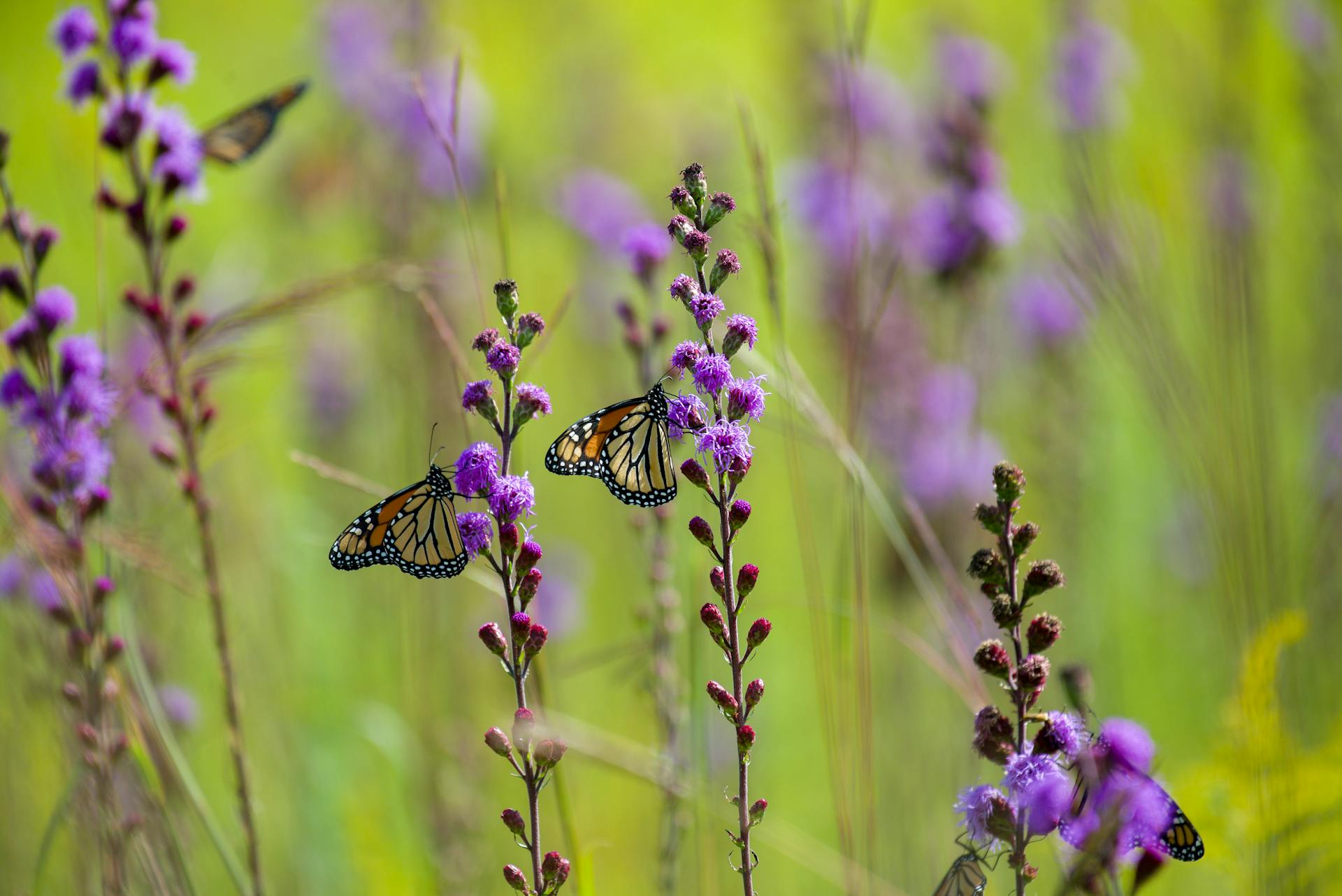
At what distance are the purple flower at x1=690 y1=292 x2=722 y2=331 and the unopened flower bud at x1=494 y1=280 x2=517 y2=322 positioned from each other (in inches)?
11.2

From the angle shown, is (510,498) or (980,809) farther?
(510,498)

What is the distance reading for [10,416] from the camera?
98.0 inches

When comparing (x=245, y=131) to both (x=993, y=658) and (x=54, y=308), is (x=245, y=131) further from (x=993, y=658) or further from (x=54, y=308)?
(x=993, y=658)

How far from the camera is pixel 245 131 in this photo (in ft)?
9.71

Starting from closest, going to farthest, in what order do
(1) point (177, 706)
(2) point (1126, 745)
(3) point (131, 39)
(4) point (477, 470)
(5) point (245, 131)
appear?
(2) point (1126, 745) < (4) point (477, 470) < (3) point (131, 39) < (5) point (245, 131) < (1) point (177, 706)

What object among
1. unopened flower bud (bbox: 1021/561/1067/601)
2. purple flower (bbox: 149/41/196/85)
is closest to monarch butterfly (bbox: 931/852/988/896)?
unopened flower bud (bbox: 1021/561/1067/601)

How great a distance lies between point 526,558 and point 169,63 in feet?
6.14

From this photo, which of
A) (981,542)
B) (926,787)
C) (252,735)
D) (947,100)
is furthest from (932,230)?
(252,735)

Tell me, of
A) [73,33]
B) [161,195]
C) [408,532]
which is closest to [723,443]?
[408,532]

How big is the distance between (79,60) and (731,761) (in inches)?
144

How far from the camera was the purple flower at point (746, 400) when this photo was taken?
1733mm

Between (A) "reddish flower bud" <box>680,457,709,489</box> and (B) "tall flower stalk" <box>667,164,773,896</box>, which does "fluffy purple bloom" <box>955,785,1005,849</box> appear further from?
(A) "reddish flower bud" <box>680,457,709,489</box>

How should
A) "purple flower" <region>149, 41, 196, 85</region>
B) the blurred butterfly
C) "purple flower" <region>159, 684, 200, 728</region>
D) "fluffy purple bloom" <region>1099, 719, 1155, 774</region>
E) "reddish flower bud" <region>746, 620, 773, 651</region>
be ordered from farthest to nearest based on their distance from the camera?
"purple flower" <region>159, 684, 200, 728</region> < the blurred butterfly < "purple flower" <region>149, 41, 196, 85</region> < "reddish flower bud" <region>746, 620, 773, 651</region> < "fluffy purple bloom" <region>1099, 719, 1155, 774</region>

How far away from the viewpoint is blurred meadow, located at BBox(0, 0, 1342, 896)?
2307 mm
